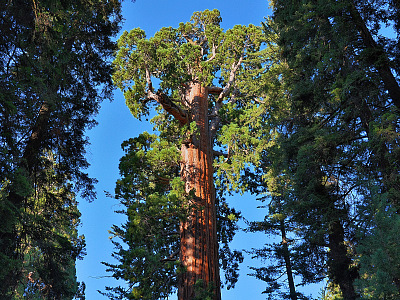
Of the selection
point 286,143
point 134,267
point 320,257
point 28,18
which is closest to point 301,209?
point 286,143

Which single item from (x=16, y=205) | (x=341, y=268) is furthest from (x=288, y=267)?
(x=16, y=205)

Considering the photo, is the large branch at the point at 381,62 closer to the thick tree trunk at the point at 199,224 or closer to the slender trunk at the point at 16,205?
the thick tree trunk at the point at 199,224

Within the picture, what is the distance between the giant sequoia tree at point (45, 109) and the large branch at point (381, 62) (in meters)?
5.79

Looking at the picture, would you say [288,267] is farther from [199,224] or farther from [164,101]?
[164,101]

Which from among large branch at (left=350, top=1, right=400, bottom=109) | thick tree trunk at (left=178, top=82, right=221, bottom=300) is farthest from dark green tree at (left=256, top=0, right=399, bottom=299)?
thick tree trunk at (left=178, top=82, right=221, bottom=300)

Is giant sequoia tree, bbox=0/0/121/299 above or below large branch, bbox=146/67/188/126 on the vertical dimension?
below

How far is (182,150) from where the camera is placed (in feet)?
34.8

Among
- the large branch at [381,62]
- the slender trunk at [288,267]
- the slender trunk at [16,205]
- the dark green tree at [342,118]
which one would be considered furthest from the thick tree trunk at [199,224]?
the slender trunk at [288,267]

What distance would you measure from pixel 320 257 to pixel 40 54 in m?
8.55

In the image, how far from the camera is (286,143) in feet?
29.4

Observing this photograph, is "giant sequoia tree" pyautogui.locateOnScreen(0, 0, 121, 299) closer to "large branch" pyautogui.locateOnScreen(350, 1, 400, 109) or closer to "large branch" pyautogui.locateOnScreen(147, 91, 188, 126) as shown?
"large branch" pyautogui.locateOnScreen(147, 91, 188, 126)

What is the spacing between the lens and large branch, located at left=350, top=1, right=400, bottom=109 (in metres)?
6.85

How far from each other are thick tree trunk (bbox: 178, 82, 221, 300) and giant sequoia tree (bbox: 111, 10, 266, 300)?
2cm

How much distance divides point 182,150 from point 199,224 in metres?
2.50
